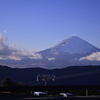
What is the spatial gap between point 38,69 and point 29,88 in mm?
75149

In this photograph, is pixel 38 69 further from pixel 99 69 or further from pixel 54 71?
pixel 99 69

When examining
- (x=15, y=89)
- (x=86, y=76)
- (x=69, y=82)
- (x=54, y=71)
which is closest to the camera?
(x=15, y=89)

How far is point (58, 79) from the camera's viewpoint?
97.1 meters

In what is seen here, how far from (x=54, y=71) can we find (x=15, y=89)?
78532 mm

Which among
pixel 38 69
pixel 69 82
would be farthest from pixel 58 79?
pixel 38 69

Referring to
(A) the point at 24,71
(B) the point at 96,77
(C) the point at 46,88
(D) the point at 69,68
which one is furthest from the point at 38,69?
(C) the point at 46,88

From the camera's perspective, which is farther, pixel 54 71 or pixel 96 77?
pixel 54 71

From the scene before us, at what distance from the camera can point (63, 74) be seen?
104438 mm

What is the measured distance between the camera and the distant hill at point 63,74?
95312mm

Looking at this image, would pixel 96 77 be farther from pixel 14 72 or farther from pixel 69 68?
pixel 14 72

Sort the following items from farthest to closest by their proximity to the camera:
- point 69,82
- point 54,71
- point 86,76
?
point 54,71 → point 86,76 → point 69,82

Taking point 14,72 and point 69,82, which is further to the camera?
point 14,72

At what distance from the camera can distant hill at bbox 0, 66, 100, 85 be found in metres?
95.3

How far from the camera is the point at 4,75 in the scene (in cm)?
9775
